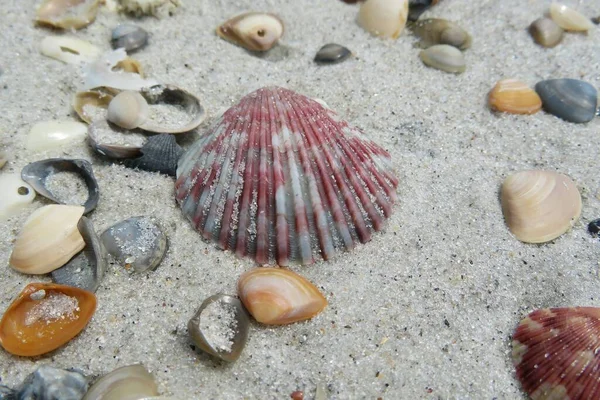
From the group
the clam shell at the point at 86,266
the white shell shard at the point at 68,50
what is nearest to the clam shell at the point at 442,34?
the white shell shard at the point at 68,50

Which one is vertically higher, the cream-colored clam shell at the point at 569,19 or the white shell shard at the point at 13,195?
the cream-colored clam shell at the point at 569,19

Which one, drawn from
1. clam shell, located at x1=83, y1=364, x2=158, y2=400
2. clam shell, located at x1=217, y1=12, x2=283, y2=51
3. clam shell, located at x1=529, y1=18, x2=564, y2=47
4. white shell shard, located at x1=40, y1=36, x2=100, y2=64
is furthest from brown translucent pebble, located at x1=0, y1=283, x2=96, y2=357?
clam shell, located at x1=529, y1=18, x2=564, y2=47

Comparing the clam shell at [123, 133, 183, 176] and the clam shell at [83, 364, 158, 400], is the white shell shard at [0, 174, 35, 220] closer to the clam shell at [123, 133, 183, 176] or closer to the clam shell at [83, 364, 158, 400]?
the clam shell at [123, 133, 183, 176]

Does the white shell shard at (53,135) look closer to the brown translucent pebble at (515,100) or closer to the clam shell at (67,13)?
the clam shell at (67,13)

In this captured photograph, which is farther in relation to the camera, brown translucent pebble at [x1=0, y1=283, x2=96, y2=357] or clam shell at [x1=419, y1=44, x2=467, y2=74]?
clam shell at [x1=419, y1=44, x2=467, y2=74]

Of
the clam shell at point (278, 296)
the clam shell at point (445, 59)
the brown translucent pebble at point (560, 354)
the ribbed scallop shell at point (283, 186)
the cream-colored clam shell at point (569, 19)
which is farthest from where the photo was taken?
the cream-colored clam shell at point (569, 19)
